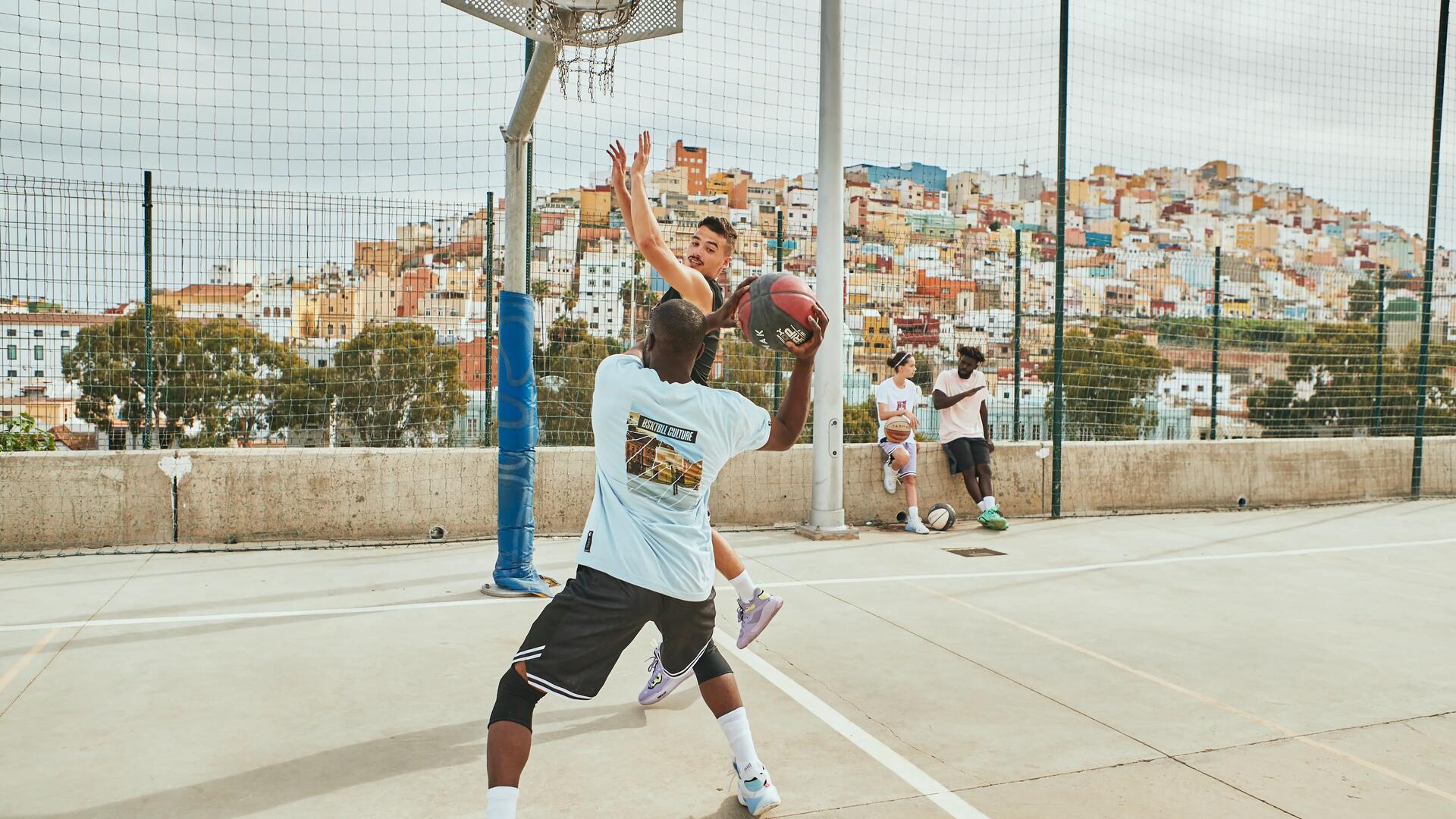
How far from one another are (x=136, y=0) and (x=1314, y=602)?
9.20 metres

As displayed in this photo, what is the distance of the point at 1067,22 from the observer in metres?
9.81

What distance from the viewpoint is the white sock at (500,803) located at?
9.38 feet

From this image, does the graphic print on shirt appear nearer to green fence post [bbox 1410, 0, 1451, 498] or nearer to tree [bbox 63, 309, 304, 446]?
tree [bbox 63, 309, 304, 446]

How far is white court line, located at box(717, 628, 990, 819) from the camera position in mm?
3423

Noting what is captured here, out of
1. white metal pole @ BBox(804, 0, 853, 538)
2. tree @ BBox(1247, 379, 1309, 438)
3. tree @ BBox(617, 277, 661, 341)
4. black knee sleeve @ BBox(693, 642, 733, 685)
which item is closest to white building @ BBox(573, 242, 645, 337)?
tree @ BBox(617, 277, 661, 341)

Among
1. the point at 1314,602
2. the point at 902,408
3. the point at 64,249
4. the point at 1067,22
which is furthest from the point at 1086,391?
the point at 64,249

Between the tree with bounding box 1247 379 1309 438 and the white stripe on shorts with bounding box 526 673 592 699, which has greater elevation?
the tree with bounding box 1247 379 1309 438

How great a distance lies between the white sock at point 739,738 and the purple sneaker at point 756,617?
1250 millimetres

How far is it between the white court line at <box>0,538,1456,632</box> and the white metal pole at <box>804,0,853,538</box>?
1571mm

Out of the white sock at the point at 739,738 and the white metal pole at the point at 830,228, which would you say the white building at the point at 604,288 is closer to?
the white metal pole at the point at 830,228

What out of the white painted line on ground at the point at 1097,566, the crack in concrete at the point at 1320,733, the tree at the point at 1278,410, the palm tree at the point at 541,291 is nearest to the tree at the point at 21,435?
the palm tree at the point at 541,291

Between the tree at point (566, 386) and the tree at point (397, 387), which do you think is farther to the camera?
the tree at point (566, 386)

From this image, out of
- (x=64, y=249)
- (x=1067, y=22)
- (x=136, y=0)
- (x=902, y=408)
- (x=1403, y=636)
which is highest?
(x=1067, y=22)

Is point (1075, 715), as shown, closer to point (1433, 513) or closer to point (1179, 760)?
point (1179, 760)
